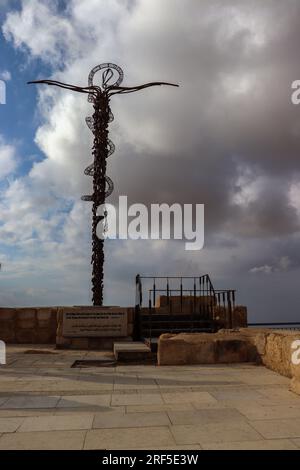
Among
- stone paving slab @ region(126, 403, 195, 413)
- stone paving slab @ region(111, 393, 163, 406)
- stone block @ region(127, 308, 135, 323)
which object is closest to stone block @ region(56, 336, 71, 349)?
A: stone block @ region(127, 308, 135, 323)

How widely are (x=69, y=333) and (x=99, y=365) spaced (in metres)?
3.55

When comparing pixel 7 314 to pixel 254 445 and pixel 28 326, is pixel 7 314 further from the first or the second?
pixel 254 445

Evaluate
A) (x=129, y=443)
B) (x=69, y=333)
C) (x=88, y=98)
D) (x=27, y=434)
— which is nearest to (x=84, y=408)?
(x=27, y=434)

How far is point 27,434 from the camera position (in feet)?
11.8

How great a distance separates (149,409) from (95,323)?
7.49m

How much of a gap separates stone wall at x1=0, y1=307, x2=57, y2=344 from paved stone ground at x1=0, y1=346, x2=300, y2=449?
20.2 ft

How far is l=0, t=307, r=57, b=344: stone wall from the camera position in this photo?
1347 centimetres

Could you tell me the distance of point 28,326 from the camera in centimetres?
1354

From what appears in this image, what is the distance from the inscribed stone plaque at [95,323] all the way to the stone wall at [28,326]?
2.07 meters

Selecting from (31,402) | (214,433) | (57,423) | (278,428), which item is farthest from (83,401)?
(278,428)

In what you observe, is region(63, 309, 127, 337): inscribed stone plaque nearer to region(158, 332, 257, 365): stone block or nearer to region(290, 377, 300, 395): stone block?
region(158, 332, 257, 365): stone block

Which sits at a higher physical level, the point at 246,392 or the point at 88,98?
the point at 88,98

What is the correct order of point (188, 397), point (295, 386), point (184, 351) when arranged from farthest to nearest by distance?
point (184, 351) → point (295, 386) → point (188, 397)
